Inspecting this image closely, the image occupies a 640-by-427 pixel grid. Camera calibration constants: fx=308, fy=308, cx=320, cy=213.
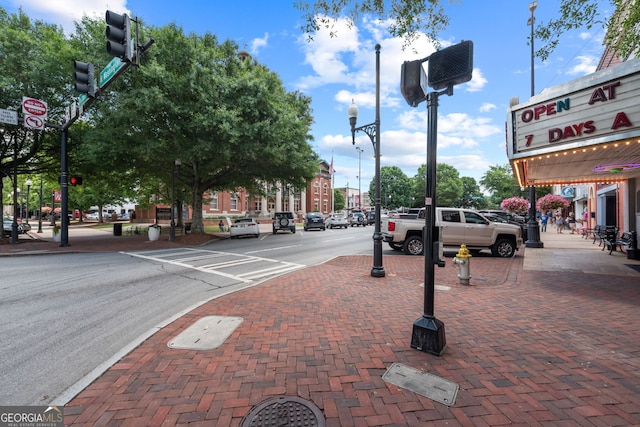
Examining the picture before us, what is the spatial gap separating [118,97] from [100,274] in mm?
10226

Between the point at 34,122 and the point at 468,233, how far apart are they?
17.8 metres

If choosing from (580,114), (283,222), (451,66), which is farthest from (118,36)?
(283,222)

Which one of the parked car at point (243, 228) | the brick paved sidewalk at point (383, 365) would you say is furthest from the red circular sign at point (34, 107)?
the brick paved sidewalk at point (383, 365)

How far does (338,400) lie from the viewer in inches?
109

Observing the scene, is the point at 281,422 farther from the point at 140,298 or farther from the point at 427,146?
the point at 140,298

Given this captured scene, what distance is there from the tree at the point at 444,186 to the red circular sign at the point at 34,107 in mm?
67220

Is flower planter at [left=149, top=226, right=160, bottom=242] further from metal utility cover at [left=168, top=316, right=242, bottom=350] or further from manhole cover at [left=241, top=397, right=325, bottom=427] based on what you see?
manhole cover at [left=241, top=397, right=325, bottom=427]

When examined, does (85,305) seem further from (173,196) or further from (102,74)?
(173,196)

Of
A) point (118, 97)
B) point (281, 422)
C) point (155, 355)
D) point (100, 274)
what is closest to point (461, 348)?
point (281, 422)

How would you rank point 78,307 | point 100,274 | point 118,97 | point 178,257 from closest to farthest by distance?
point 78,307 → point 100,274 → point 178,257 → point 118,97

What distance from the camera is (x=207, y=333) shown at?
13.9 feet

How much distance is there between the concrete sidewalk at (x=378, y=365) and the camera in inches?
102

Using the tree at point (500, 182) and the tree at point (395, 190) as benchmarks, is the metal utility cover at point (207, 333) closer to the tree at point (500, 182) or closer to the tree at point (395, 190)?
the tree at point (500, 182)

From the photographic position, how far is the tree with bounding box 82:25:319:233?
47.4ft
